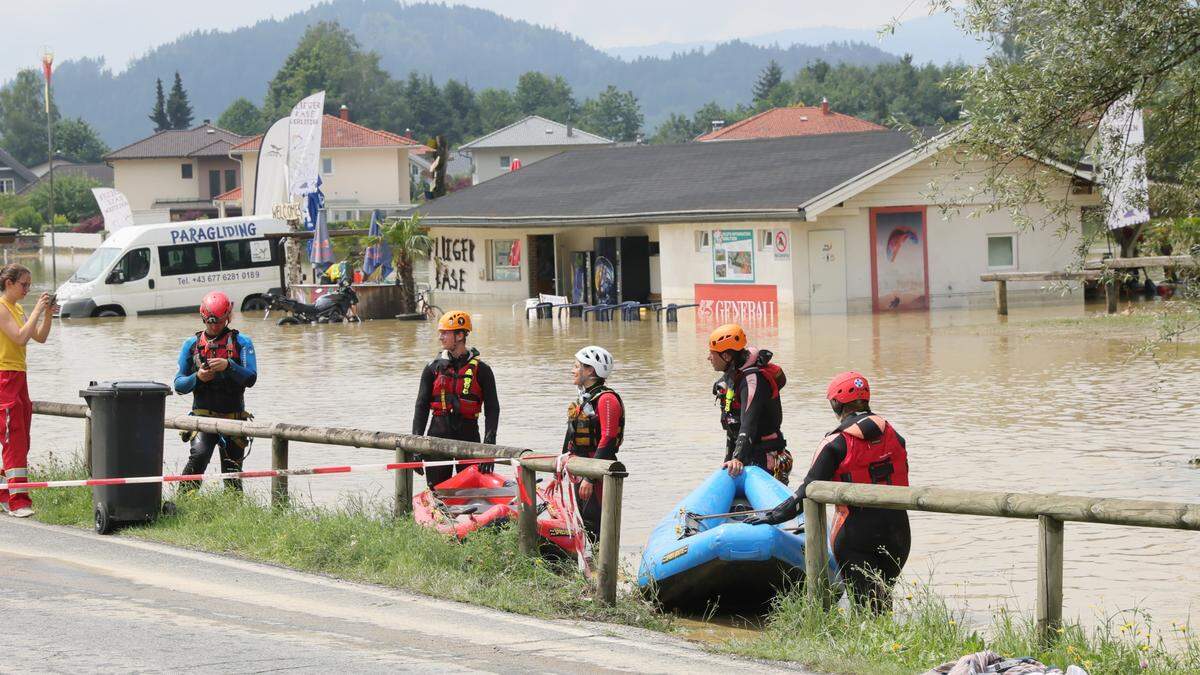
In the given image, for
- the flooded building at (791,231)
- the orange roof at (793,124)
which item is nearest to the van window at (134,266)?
the flooded building at (791,231)

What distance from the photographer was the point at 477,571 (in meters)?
9.54

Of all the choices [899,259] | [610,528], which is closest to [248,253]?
[899,259]

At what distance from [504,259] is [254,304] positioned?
6.97m

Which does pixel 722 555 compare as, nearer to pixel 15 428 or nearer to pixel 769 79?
pixel 15 428

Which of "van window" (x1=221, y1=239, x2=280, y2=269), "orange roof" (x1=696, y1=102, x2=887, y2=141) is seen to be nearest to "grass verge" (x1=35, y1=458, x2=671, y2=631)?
"van window" (x1=221, y1=239, x2=280, y2=269)

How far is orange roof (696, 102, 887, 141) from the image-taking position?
9656cm

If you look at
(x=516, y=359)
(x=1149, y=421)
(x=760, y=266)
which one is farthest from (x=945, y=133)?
(x=760, y=266)

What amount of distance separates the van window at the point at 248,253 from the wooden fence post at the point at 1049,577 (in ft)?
122

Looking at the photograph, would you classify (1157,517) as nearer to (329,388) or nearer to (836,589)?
(836,589)

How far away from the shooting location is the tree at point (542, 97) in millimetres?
191250

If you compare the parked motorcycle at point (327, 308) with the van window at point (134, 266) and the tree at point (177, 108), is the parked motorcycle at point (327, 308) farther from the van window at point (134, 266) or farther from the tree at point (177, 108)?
the tree at point (177, 108)

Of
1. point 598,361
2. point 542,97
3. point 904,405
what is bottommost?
point 904,405

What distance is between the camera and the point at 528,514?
9508 mm

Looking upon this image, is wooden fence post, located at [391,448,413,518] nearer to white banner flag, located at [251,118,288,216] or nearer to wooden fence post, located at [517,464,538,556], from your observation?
wooden fence post, located at [517,464,538,556]
